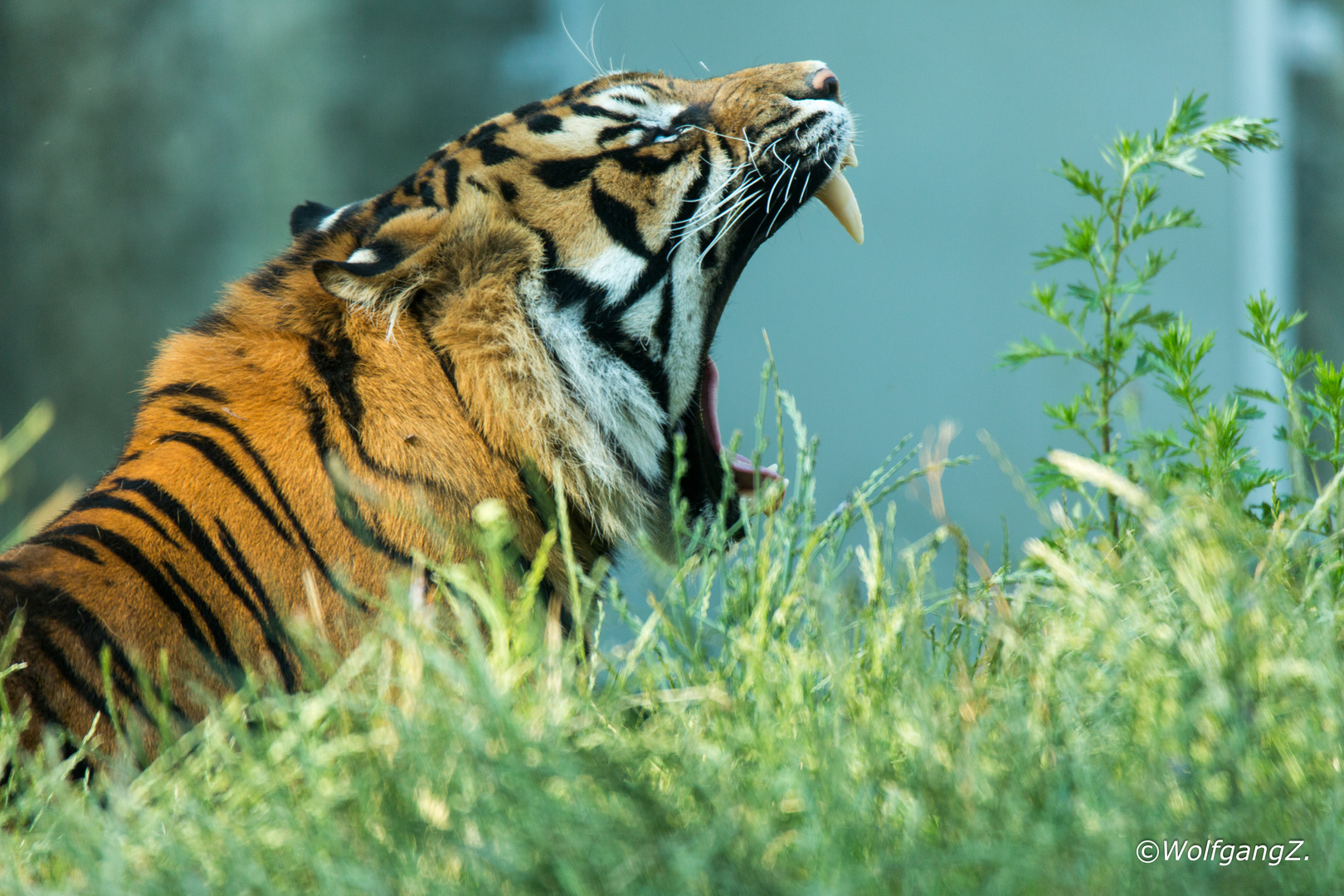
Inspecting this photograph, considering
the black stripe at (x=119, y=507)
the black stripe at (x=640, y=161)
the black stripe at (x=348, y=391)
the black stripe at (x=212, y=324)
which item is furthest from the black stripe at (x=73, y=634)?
the black stripe at (x=640, y=161)

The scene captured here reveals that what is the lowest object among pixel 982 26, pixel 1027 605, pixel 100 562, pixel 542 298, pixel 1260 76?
pixel 1027 605

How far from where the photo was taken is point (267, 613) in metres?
1.42

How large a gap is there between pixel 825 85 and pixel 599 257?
1.84 ft

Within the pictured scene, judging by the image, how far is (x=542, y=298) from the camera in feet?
5.50

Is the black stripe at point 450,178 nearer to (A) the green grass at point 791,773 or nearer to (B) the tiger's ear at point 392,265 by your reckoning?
(B) the tiger's ear at point 392,265

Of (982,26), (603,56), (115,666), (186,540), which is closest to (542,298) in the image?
(186,540)

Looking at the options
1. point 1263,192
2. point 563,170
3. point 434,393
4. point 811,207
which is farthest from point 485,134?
point 1263,192

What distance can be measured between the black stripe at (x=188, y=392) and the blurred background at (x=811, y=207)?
88.2 inches

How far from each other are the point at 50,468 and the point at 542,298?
3272 millimetres

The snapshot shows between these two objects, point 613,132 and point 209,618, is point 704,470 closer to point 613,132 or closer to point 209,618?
point 613,132

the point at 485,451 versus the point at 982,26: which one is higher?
the point at 982,26

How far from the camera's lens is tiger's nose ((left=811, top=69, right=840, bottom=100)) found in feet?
6.25

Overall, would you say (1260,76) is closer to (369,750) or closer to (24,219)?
(369,750)

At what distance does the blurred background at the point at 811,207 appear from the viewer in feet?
12.0
